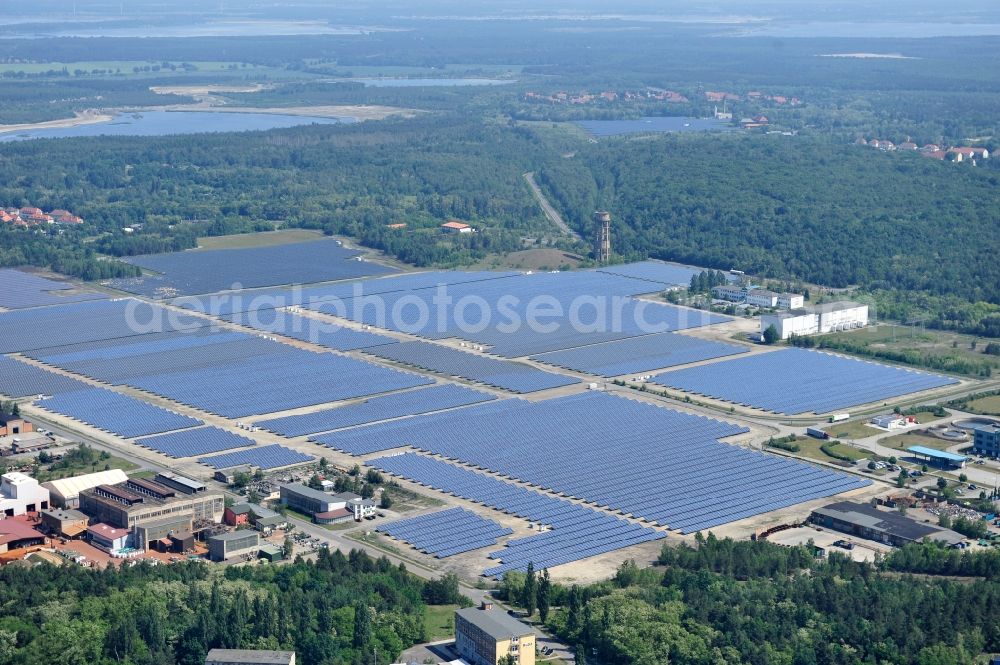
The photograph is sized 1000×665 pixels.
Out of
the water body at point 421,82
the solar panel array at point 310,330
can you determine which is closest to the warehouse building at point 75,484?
the solar panel array at point 310,330

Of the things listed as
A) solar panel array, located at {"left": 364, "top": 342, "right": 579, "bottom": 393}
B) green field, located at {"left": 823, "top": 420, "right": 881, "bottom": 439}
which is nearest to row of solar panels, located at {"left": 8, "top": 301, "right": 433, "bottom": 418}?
solar panel array, located at {"left": 364, "top": 342, "right": 579, "bottom": 393}

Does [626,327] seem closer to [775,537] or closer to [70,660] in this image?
[775,537]

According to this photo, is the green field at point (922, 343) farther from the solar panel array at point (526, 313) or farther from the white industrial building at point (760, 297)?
the solar panel array at point (526, 313)

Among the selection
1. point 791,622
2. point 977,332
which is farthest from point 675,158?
point 791,622

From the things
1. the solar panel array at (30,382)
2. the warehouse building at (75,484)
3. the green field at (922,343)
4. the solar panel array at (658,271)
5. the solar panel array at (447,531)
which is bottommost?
the solar panel array at (658,271)

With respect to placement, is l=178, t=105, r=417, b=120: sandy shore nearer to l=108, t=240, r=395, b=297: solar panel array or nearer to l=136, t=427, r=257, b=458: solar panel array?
l=108, t=240, r=395, b=297: solar panel array
